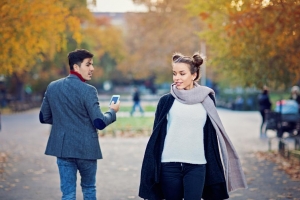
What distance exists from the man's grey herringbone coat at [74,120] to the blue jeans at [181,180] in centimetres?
88

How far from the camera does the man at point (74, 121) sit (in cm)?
572

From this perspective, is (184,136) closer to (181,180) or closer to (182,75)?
(181,180)

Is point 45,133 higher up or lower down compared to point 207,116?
lower down

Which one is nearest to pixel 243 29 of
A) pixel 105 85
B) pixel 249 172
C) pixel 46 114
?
pixel 249 172

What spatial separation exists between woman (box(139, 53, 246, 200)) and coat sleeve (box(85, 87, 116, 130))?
59 cm

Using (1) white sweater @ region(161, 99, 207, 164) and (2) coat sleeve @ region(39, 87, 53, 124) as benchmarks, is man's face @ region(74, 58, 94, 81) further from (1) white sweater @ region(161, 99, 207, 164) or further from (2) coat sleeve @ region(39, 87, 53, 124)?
(1) white sweater @ region(161, 99, 207, 164)

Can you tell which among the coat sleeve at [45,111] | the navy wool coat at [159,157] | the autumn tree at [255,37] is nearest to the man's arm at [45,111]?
the coat sleeve at [45,111]

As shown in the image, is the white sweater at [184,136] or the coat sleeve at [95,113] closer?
the white sweater at [184,136]

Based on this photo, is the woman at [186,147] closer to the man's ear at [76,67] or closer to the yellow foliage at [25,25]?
the man's ear at [76,67]

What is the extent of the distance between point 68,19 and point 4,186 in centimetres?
515

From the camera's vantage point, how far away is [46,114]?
593cm

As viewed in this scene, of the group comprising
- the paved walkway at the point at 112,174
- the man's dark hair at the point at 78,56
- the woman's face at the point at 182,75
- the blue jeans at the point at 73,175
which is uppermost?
the man's dark hair at the point at 78,56

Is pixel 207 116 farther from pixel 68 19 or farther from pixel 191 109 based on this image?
pixel 68 19

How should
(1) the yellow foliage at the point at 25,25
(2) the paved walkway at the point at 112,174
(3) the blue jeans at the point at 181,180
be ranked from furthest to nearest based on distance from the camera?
(1) the yellow foliage at the point at 25,25 < (2) the paved walkway at the point at 112,174 < (3) the blue jeans at the point at 181,180
